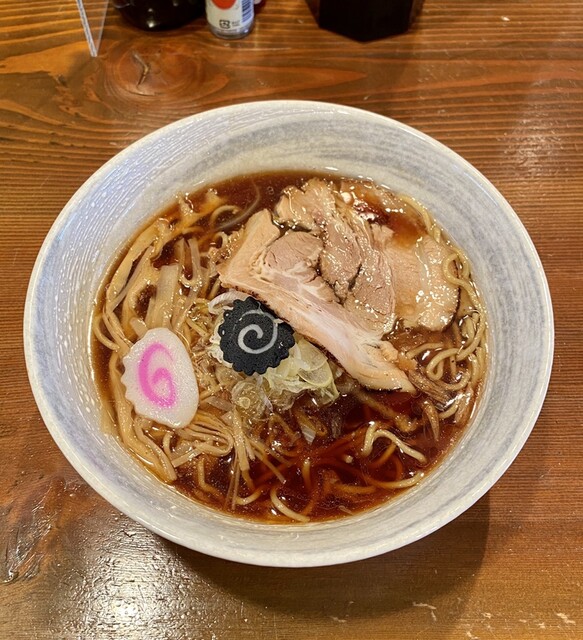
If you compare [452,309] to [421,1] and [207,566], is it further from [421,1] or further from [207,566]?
[421,1]

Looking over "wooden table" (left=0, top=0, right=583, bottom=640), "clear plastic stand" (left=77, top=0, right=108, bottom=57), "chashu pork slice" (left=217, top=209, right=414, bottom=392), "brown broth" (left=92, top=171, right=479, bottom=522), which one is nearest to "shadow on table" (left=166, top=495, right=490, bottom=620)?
"wooden table" (left=0, top=0, right=583, bottom=640)

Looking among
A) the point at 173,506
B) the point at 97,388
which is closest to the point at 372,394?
the point at 173,506

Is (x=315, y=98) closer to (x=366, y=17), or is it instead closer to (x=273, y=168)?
(x=366, y=17)

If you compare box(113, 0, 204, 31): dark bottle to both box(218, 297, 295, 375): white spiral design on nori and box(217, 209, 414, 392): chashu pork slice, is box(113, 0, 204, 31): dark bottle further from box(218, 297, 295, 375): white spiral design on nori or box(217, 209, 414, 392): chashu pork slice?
box(218, 297, 295, 375): white spiral design on nori

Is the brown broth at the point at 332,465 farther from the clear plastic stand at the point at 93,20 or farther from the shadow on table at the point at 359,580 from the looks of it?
the clear plastic stand at the point at 93,20

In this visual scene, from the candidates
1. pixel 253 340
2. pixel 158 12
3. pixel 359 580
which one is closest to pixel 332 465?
pixel 359 580

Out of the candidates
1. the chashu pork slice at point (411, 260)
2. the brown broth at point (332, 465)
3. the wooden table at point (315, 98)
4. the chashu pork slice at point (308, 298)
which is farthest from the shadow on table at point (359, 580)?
the chashu pork slice at point (411, 260)
